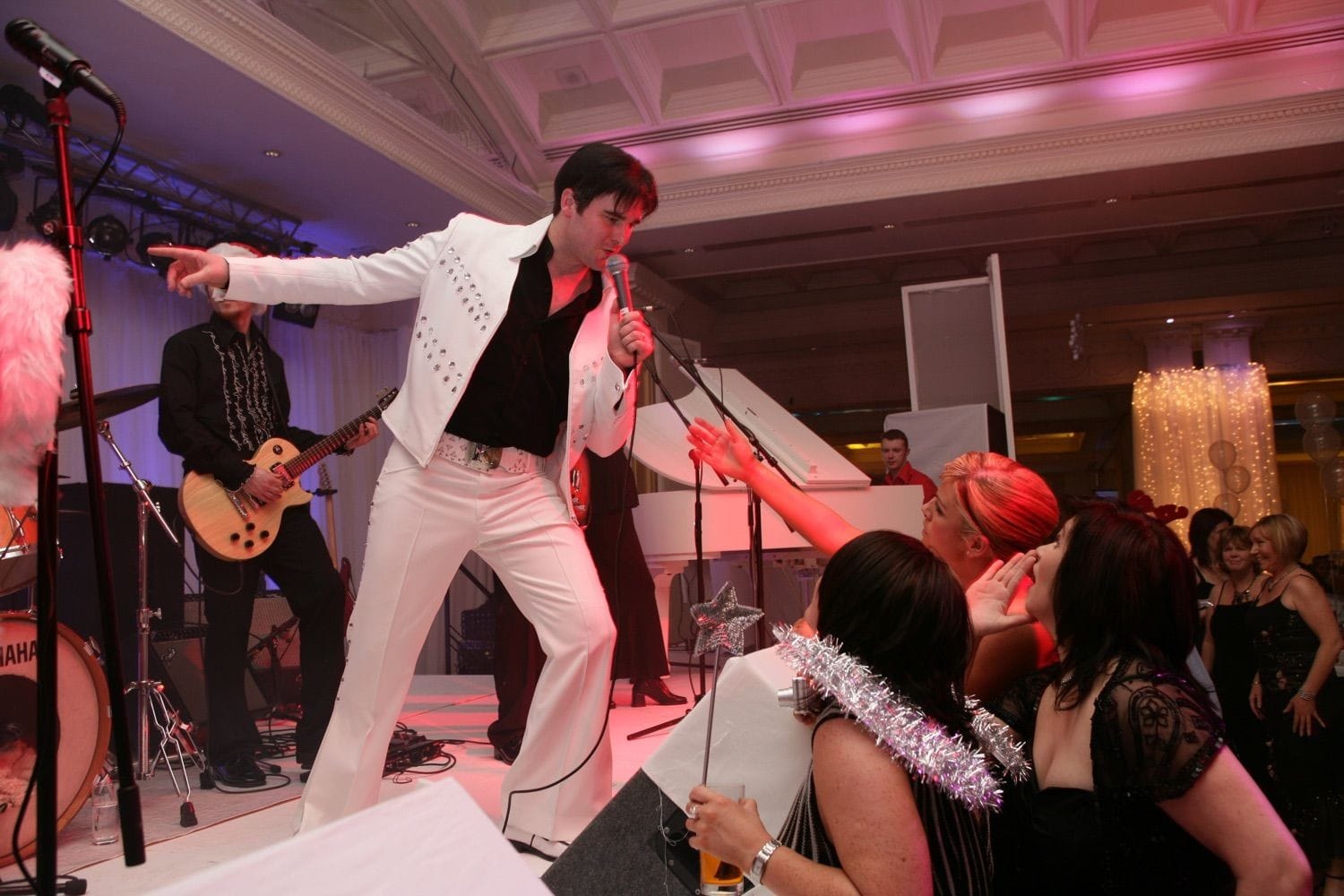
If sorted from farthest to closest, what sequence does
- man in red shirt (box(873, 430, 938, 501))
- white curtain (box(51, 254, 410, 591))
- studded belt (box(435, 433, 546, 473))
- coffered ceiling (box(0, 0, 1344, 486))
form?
man in red shirt (box(873, 430, 938, 501)) → white curtain (box(51, 254, 410, 591)) → coffered ceiling (box(0, 0, 1344, 486)) → studded belt (box(435, 433, 546, 473))

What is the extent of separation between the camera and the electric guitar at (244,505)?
4.12m

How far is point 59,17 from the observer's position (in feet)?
16.0

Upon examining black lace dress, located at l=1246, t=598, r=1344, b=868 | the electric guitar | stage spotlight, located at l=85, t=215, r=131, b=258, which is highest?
stage spotlight, located at l=85, t=215, r=131, b=258

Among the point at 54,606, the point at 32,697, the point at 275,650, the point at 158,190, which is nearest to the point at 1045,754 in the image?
the point at 54,606

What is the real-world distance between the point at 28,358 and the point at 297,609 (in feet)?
8.65

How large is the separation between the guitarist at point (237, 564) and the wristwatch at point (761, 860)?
121 inches

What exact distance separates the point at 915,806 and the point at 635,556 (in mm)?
4327

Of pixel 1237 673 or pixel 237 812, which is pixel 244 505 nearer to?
pixel 237 812

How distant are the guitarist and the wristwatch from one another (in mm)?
3085

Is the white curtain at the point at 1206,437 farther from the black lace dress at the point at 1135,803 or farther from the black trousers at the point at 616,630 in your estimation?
the black lace dress at the point at 1135,803

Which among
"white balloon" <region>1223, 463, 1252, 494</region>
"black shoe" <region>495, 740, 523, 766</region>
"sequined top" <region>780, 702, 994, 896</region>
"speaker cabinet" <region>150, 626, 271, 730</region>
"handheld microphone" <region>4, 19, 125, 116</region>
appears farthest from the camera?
"white balloon" <region>1223, 463, 1252, 494</region>

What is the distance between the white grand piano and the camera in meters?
5.11

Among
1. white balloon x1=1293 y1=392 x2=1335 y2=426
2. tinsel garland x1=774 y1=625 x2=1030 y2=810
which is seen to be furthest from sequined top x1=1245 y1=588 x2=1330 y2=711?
white balloon x1=1293 y1=392 x2=1335 y2=426

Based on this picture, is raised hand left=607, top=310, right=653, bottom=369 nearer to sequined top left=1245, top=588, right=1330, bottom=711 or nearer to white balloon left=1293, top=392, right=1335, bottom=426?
sequined top left=1245, top=588, right=1330, bottom=711
